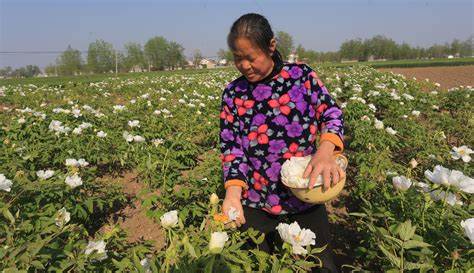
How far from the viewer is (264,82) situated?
1786 millimetres

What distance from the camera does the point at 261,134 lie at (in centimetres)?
183

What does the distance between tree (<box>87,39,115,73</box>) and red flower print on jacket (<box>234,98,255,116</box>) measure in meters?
78.6

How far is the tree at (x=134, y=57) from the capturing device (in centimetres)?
8350

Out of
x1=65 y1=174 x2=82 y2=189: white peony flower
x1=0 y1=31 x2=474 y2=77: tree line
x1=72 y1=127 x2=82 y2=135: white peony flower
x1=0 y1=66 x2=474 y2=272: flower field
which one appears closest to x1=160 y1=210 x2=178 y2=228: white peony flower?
x1=0 y1=66 x2=474 y2=272: flower field

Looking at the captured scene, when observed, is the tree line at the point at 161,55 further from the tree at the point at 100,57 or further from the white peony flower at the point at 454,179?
the white peony flower at the point at 454,179

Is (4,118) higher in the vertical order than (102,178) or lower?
higher

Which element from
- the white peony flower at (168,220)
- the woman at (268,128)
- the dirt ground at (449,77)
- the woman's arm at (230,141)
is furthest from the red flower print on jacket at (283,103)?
the dirt ground at (449,77)

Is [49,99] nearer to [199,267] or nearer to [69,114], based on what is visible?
[69,114]

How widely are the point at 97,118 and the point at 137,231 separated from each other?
137 inches

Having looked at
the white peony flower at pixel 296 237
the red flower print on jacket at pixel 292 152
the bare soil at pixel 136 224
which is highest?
the red flower print on jacket at pixel 292 152

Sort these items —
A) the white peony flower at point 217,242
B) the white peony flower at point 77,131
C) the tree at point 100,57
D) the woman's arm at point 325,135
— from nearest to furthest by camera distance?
the white peony flower at point 217,242 → the woman's arm at point 325,135 → the white peony flower at point 77,131 → the tree at point 100,57

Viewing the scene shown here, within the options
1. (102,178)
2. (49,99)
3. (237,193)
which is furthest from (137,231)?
(49,99)

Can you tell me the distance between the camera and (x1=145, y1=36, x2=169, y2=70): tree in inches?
3364

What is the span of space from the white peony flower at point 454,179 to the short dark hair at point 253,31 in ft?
3.01
